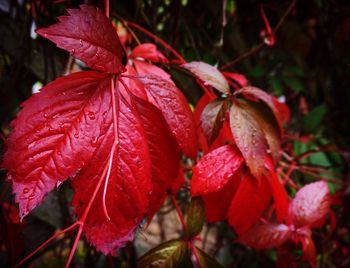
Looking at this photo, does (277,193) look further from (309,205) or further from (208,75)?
(208,75)

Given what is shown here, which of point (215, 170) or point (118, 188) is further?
point (215, 170)

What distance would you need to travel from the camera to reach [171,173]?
0.40 metres

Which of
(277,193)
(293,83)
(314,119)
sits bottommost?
(314,119)

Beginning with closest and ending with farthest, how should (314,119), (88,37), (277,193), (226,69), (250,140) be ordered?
(88,37) < (250,140) < (277,193) < (226,69) < (314,119)

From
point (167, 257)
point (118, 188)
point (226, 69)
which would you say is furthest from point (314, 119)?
point (118, 188)

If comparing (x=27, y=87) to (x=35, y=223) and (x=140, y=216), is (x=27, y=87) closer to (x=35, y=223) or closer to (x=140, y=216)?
(x=35, y=223)

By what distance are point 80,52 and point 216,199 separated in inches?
13.2

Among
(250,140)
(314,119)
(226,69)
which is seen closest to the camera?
(250,140)

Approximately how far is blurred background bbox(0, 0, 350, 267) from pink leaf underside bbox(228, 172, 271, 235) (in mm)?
173

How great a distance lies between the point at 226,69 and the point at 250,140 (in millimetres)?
632

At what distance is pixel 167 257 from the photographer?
505 millimetres

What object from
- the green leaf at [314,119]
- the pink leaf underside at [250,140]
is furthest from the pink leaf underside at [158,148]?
the green leaf at [314,119]

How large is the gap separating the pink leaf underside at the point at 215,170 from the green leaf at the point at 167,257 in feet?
0.38

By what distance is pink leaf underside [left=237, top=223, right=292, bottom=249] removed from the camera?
61 cm
